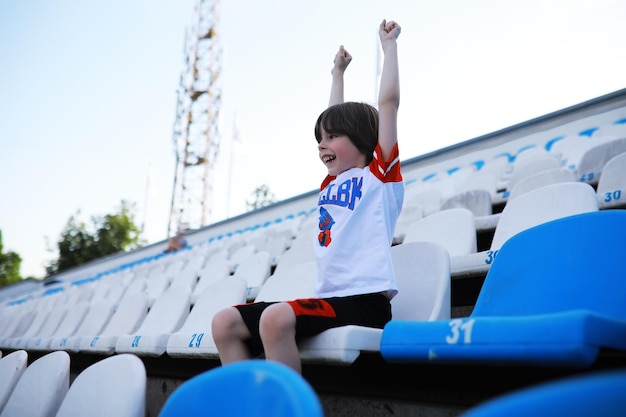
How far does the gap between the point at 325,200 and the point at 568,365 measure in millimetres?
872

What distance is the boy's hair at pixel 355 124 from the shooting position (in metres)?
1.47

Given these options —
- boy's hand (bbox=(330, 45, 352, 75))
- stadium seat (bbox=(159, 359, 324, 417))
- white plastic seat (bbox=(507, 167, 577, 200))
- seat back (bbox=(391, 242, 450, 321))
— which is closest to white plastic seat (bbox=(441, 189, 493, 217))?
white plastic seat (bbox=(507, 167, 577, 200))

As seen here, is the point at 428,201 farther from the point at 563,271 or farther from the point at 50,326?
the point at 50,326

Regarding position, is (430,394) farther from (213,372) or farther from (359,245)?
(213,372)

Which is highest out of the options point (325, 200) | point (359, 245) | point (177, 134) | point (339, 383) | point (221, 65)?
point (221, 65)

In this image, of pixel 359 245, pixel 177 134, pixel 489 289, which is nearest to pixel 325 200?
pixel 359 245

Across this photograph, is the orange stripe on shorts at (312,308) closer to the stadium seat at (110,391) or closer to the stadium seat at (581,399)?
the stadium seat at (110,391)

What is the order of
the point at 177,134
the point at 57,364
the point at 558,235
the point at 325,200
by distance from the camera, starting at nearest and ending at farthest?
the point at 558,235, the point at 57,364, the point at 325,200, the point at 177,134

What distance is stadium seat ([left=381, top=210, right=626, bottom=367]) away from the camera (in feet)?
2.34

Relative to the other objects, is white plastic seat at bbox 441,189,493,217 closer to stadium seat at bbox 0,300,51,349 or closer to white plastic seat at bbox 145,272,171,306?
white plastic seat at bbox 145,272,171,306

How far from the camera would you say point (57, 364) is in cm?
132

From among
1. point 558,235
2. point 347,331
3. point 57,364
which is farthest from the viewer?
point 57,364

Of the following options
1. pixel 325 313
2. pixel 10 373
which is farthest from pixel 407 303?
pixel 10 373

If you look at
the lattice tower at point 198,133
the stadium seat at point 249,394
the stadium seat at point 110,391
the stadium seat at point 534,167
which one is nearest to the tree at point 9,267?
the lattice tower at point 198,133
